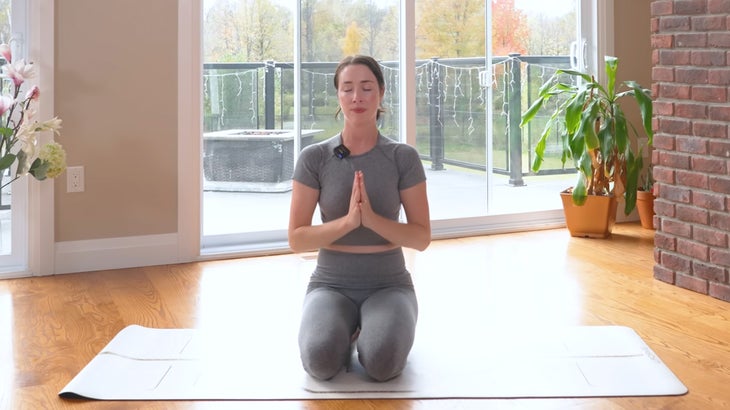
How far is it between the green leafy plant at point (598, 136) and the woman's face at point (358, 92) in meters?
2.28

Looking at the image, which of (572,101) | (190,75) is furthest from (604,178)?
(190,75)

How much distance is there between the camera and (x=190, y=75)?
3912 millimetres

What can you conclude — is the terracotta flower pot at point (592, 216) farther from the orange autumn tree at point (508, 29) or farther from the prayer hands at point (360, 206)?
the prayer hands at point (360, 206)

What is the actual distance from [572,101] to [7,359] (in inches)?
125

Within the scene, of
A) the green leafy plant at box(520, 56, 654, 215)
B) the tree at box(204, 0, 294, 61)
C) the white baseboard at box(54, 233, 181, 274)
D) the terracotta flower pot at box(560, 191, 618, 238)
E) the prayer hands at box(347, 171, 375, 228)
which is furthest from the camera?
Result: the terracotta flower pot at box(560, 191, 618, 238)

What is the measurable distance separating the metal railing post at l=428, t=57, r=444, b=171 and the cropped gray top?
2.24 metres

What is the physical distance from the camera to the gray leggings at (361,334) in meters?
2.15

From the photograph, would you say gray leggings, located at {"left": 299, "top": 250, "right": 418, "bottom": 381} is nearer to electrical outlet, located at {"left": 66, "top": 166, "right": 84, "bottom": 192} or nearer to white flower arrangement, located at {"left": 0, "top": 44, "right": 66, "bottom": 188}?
white flower arrangement, located at {"left": 0, "top": 44, "right": 66, "bottom": 188}

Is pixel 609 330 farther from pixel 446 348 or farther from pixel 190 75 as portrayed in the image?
pixel 190 75

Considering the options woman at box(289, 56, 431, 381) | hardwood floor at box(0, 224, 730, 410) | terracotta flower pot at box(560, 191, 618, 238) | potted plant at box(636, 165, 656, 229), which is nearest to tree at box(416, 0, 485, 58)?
terracotta flower pot at box(560, 191, 618, 238)

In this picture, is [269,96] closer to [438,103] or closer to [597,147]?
[438,103]

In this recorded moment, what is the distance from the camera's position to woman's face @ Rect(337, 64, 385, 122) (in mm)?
2340

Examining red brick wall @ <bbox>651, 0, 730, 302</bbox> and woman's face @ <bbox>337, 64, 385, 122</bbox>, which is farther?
red brick wall @ <bbox>651, 0, 730, 302</bbox>

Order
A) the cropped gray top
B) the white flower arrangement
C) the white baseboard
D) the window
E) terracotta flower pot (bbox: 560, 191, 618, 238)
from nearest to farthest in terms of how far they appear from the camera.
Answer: the cropped gray top < the white flower arrangement < the window < the white baseboard < terracotta flower pot (bbox: 560, 191, 618, 238)
